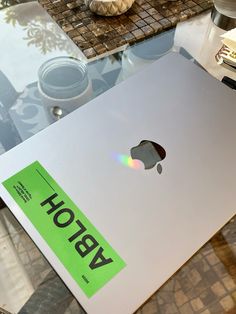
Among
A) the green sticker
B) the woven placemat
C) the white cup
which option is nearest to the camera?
the green sticker

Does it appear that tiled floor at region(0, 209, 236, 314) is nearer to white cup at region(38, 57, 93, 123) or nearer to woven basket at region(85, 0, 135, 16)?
white cup at region(38, 57, 93, 123)

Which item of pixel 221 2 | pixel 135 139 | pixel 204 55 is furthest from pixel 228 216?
pixel 221 2

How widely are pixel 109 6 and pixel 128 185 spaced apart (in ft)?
1.59

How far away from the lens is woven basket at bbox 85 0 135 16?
2.74 ft

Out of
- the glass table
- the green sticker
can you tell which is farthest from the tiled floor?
the green sticker

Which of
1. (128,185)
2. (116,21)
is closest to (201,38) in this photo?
(116,21)

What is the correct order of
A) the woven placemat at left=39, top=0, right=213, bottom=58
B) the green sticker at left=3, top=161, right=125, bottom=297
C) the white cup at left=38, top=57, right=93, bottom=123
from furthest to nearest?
the woven placemat at left=39, top=0, right=213, bottom=58 < the white cup at left=38, top=57, right=93, bottom=123 < the green sticker at left=3, top=161, right=125, bottom=297

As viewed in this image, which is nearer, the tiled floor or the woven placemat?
the tiled floor

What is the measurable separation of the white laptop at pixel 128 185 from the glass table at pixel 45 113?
0.35 ft

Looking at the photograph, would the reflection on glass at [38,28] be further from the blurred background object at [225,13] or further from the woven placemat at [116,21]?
the blurred background object at [225,13]

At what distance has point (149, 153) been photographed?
1.95ft

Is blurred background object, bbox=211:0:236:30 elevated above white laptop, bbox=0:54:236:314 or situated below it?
above

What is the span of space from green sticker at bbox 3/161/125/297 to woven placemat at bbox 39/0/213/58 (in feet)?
1.22

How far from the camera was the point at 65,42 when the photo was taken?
33.8 inches
